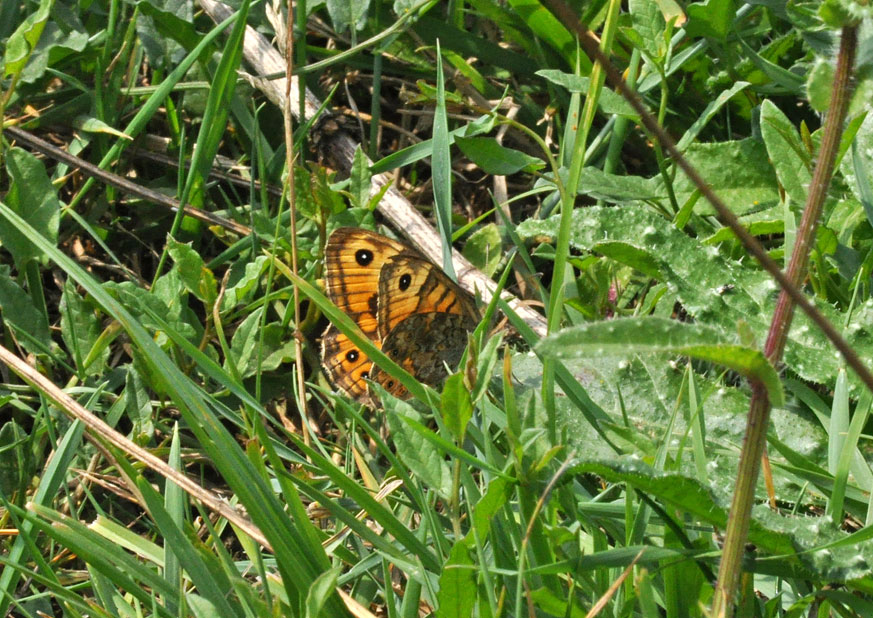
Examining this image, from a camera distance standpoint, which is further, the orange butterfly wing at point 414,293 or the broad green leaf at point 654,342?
the orange butterfly wing at point 414,293

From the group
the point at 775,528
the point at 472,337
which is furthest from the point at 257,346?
the point at 775,528

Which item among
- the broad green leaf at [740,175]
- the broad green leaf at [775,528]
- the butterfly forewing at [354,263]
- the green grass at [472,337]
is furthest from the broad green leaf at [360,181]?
the broad green leaf at [775,528]

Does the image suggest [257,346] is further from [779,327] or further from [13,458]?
[779,327]

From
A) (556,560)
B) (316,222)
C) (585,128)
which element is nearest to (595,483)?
(556,560)

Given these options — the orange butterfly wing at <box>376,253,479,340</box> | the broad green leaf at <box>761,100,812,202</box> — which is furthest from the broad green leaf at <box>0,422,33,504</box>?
the broad green leaf at <box>761,100,812,202</box>

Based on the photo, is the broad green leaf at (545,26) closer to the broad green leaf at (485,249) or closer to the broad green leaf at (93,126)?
the broad green leaf at (485,249)

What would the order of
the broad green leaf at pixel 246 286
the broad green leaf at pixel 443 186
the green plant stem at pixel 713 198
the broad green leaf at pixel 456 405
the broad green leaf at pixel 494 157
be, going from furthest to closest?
1. the broad green leaf at pixel 494 157
2. the broad green leaf at pixel 246 286
3. the broad green leaf at pixel 443 186
4. the broad green leaf at pixel 456 405
5. the green plant stem at pixel 713 198

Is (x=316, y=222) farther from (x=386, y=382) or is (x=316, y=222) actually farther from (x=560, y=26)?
(x=560, y=26)
